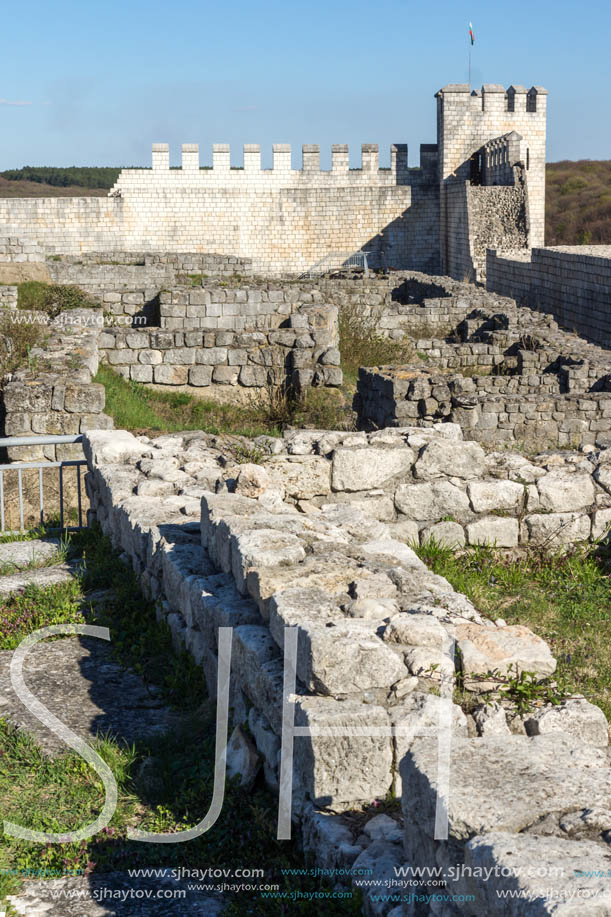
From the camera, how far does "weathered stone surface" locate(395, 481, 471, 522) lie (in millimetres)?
5770

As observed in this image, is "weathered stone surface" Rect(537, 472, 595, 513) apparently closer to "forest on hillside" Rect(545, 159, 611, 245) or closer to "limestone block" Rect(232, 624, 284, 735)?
"limestone block" Rect(232, 624, 284, 735)

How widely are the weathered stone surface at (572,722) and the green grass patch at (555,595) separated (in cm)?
79

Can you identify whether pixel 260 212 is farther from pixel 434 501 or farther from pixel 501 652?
pixel 501 652

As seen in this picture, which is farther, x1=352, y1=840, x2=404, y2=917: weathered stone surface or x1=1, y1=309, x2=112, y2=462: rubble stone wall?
x1=1, y1=309, x2=112, y2=462: rubble stone wall

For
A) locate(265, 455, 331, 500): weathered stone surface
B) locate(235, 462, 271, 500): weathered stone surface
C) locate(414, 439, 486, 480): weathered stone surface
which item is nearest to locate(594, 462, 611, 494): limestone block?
locate(414, 439, 486, 480): weathered stone surface

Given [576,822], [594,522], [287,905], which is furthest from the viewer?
[594,522]

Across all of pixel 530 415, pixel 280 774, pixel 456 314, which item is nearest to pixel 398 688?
pixel 280 774

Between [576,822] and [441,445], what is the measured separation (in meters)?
3.76

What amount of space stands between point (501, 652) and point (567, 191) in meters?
57.3

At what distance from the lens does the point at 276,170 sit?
31.3 m

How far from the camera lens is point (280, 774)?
3000mm

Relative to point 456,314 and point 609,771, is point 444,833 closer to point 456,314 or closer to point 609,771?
point 609,771

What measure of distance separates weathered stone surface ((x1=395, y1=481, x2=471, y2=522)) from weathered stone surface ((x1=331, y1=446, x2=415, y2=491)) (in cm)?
16

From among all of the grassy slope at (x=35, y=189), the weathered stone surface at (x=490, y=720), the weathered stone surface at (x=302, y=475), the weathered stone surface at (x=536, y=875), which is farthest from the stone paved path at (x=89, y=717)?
the grassy slope at (x=35, y=189)
